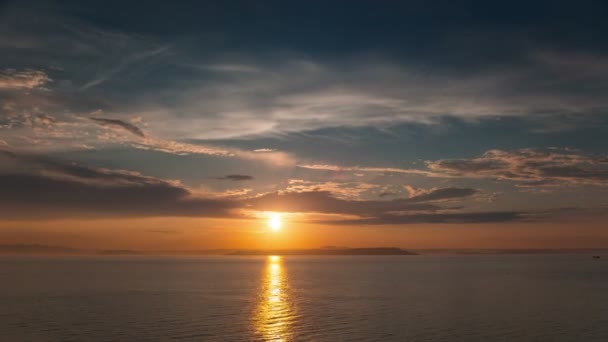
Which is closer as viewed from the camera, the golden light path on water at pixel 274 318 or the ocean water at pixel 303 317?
the ocean water at pixel 303 317

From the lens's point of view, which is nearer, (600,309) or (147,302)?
(600,309)

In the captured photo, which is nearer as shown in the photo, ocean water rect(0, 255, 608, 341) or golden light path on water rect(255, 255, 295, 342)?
ocean water rect(0, 255, 608, 341)

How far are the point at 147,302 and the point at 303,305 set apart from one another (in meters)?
27.9

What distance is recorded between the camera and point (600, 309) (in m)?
80.6

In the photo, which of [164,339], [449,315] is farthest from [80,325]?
[449,315]

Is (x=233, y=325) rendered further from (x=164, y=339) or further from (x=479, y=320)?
(x=479, y=320)

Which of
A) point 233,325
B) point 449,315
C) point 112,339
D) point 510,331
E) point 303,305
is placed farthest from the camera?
point 303,305

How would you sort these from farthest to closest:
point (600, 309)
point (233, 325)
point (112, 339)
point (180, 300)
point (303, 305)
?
1. point (180, 300)
2. point (303, 305)
3. point (600, 309)
4. point (233, 325)
5. point (112, 339)

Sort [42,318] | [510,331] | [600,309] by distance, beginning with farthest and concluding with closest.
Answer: [600,309], [42,318], [510,331]

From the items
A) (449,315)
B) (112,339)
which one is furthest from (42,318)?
(449,315)

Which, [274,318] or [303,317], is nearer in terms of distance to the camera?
[274,318]

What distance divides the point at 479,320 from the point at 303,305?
30.0m

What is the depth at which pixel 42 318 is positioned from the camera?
225 feet

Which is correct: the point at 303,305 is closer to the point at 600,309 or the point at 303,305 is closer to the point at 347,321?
the point at 347,321
